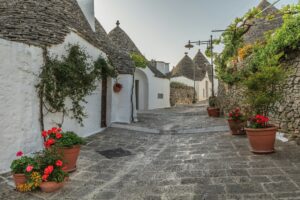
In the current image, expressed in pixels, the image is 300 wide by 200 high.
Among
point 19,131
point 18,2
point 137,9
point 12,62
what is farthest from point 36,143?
point 137,9

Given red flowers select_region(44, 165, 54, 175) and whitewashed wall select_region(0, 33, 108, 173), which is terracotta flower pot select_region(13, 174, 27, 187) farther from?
whitewashed wall select_region(0, 33, 108, 173)

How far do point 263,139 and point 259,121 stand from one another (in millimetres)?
413

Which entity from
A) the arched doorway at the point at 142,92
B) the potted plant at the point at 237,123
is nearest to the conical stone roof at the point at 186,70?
the arched doorway at the point at 142,92

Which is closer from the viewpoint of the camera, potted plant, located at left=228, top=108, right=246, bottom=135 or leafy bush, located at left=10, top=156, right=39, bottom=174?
leafy bush, located at left=10, top=156, right=39, bottom=174

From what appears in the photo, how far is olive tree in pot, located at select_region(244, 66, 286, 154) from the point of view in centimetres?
530

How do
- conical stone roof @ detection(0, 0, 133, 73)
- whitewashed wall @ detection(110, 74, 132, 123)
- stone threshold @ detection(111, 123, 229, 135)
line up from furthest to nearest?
whitewashed wall @ detection(110, 74, 132, 123) < stone threshold @ detection(111, 123, 229, 135) < conical stone roof @ detection(0, 0, 133, 73)

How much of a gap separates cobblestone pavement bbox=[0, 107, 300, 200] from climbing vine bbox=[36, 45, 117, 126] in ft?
4.47

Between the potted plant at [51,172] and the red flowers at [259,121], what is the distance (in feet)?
14.0

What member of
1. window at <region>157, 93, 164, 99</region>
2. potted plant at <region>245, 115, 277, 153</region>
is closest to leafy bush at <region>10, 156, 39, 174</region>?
potted plant at <region>245, 115, 277, 153</region>

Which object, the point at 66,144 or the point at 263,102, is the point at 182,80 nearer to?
the point at 263,102

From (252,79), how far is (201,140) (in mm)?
2734

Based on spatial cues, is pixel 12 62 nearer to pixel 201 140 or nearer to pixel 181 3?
pixel 201 140

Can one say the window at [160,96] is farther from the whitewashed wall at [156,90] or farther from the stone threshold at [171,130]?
the stone threshold at [171,130]

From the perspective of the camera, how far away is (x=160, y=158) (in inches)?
231
